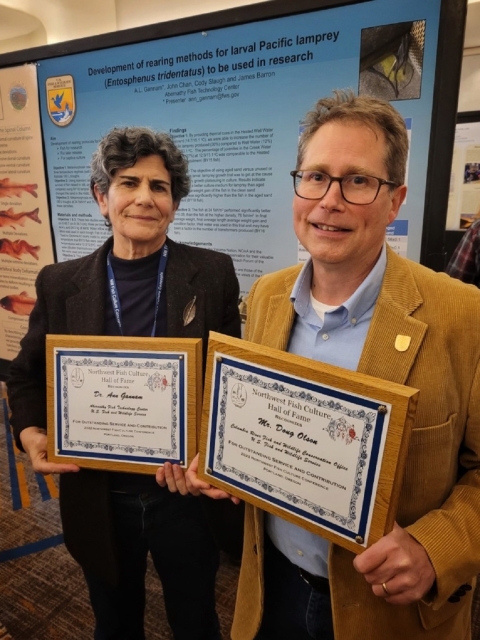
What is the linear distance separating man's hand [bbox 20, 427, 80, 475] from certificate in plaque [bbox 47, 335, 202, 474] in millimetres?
37

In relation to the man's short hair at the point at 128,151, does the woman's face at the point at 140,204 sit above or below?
below

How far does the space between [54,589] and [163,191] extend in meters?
2.34

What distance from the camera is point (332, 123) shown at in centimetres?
100

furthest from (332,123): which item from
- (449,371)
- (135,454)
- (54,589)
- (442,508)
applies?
(54,589)

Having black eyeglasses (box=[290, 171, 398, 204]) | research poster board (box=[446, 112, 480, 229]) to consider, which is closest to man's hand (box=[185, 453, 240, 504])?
black eyeglasses (box=[290, 171, 398, 204])

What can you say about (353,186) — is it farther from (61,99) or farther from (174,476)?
(61,99)

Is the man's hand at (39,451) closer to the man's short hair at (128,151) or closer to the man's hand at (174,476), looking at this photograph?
the man's hand at (174,476)

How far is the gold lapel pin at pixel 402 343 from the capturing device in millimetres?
938

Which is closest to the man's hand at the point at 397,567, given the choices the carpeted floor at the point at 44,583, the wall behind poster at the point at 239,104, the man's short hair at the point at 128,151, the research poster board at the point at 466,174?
the wall behind poster at the point at 239,104

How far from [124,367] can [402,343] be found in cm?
76

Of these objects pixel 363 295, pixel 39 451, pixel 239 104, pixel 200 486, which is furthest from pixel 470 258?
pixel 39 451

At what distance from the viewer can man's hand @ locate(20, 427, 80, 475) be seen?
4.35 ft

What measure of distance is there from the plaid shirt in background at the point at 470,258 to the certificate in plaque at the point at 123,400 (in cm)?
221

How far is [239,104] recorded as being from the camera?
190cm
